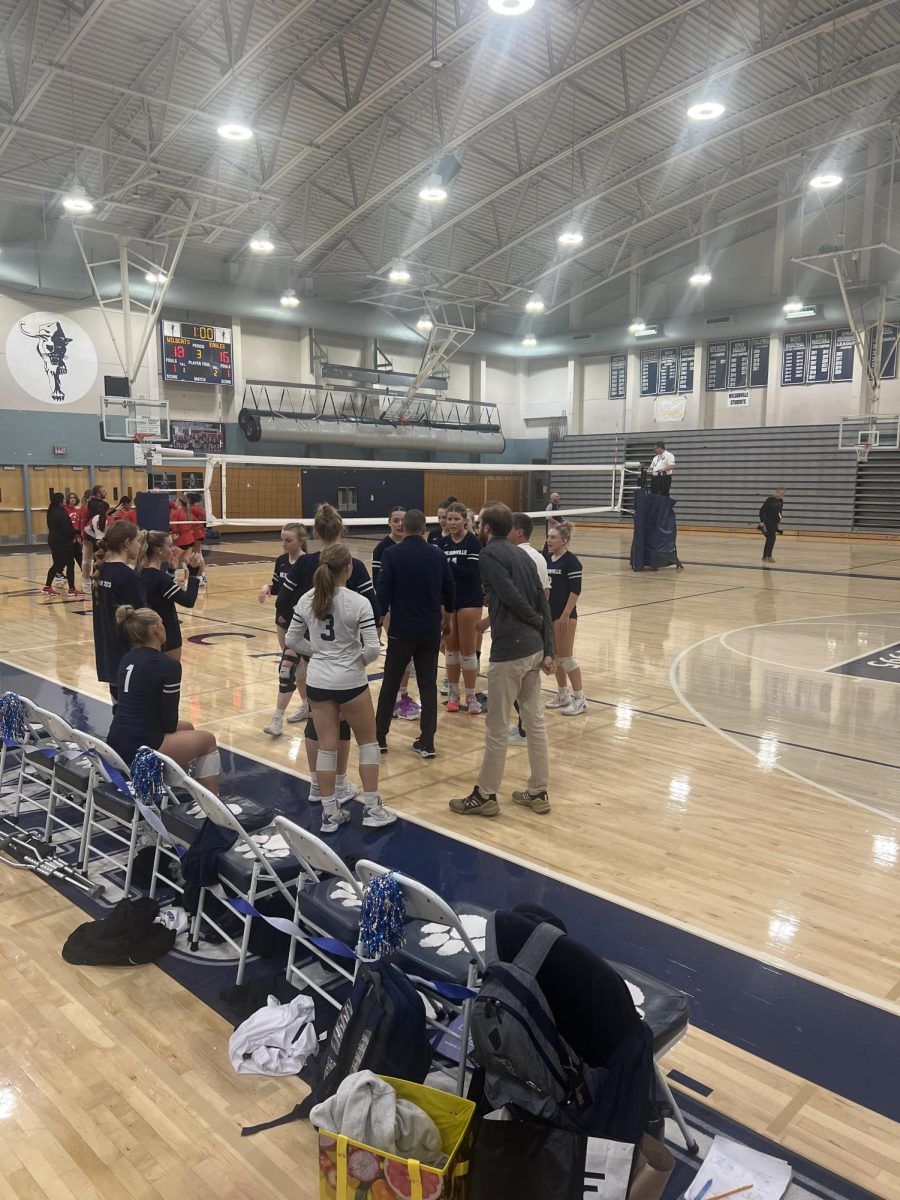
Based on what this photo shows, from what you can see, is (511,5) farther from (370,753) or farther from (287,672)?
(370,753)

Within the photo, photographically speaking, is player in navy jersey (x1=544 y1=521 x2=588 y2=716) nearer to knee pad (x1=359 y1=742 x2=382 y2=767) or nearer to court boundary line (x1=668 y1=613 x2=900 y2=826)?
court boundary line (x1=668 y1=613 x2=900 y2=826)

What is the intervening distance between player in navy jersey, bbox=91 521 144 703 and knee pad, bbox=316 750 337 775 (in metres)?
1.57

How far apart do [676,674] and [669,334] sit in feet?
75.7

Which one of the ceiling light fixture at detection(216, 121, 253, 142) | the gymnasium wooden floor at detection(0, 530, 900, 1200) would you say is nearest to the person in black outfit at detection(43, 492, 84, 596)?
the gymnasium wooden floor at detection(0, 530, 900, 1200)

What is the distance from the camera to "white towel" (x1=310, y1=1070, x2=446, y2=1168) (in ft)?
6.95

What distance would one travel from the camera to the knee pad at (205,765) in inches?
182

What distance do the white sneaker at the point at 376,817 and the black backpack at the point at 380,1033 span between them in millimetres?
2249

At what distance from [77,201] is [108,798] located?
16120 millimetres

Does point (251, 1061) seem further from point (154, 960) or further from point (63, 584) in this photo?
point (63, 584)

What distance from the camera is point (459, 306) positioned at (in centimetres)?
2888

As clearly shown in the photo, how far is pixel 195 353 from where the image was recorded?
25016 millimetres

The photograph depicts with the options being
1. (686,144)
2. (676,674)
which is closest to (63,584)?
(676,674)

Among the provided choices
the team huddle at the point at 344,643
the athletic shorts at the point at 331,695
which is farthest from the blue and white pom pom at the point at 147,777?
the athletic shorts at the point at 331,695

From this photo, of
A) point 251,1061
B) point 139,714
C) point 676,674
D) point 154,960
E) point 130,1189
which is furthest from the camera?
point 676,674
